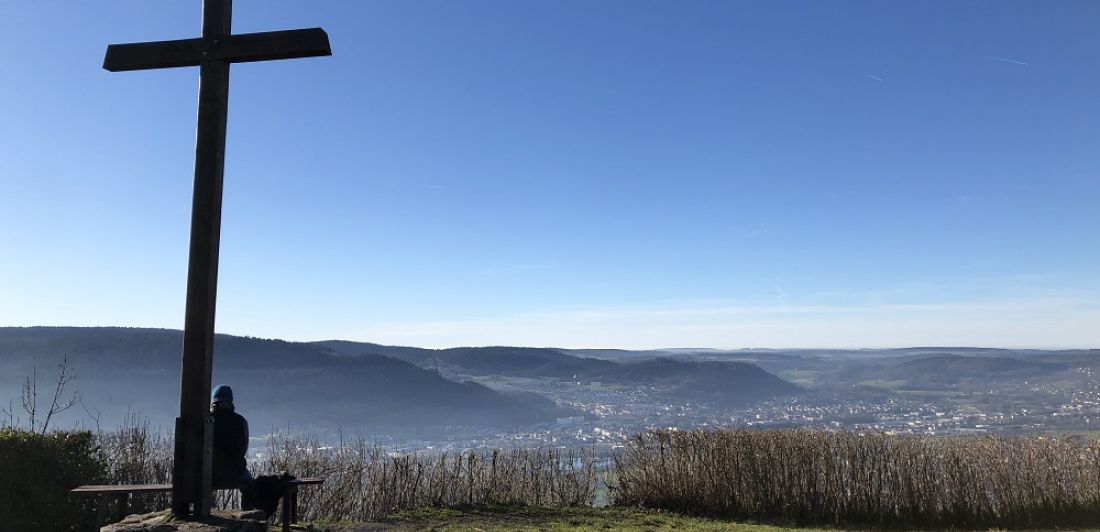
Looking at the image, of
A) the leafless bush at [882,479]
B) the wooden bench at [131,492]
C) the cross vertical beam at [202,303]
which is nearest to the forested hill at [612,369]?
the leafless bush at [882,479]

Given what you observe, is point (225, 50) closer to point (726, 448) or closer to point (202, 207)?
point (202, 207)

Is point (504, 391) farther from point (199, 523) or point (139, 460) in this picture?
point (199, 523)

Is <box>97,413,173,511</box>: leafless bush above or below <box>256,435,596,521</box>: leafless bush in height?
above

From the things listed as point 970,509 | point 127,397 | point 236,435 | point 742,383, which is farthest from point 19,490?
point 742,383

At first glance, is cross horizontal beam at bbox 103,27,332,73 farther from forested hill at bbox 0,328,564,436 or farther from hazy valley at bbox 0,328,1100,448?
forested hill at bbox 0,328,564,436

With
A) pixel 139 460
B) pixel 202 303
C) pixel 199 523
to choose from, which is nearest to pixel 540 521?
pixel 139 460

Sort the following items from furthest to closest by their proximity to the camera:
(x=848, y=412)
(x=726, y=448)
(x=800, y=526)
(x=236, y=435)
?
(x=848, y=412) < (x=726, y=448) < (x=800, y=526) < (x=236, y=435)

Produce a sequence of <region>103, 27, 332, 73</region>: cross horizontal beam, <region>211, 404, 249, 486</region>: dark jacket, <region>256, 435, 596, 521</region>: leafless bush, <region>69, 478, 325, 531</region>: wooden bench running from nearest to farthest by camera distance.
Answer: <region>103, 27, 332, 73</region>: cross horizontal beam, <region>69, 478, 325, 531</region>: wooden bench, <region>211, 404, 249, 486</region>: dark jacket, <region>256, 435, 596, 521</region>: leafless bush

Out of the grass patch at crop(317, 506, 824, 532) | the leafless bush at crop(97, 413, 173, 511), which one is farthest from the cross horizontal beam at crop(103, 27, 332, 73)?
the leafless bush at crop(97, 413, 173, 511)
